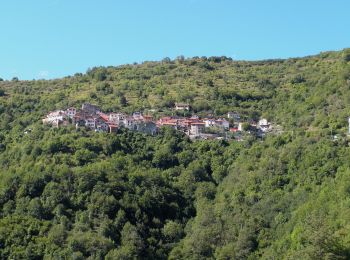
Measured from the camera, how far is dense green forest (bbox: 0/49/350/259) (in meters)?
54.7

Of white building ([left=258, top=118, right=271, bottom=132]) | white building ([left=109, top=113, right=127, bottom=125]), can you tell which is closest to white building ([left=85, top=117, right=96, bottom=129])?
white building ([left=109, top=113, right=127, bottom=125])

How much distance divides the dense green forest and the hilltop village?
226 centimetres

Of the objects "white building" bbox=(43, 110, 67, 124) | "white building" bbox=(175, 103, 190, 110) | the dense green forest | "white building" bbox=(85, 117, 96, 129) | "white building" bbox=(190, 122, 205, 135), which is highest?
"white building" bbox=(175, 103, 190, 110)

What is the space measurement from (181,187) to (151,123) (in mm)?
18746

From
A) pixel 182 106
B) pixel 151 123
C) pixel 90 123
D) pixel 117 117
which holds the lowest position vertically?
pixel 151 123

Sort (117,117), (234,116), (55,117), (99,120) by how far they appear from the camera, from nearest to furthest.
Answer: (55,117), (99,120), (117,117), (234,116)

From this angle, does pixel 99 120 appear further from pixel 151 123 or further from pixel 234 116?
pixel 234 116

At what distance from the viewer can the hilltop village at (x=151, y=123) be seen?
84.5 meters

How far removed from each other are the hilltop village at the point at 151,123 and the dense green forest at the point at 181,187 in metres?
2.26

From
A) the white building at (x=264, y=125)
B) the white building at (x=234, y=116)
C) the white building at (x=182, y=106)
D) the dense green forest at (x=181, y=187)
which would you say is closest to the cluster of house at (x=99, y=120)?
the dense green forest at (x=181, y=187)

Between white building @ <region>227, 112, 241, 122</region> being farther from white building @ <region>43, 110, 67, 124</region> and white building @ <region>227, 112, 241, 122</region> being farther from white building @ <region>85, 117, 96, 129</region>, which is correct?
white building @ <region>43, 110, 67, 124</region>

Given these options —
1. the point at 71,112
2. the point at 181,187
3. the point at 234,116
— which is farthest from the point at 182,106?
the point at 181,187

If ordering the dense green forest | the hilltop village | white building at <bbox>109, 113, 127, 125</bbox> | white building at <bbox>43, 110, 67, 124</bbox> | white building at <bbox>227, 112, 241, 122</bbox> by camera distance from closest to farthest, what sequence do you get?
the dense green forest
white building at <bbox>43, 110, 67, 124</bbox>
the hilltop village
white building at <bbox>109, 113, 127, 125</bbox>
white building at <bbox>227, 112, 241, 122</bbox>

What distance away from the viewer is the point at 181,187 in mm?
69812
